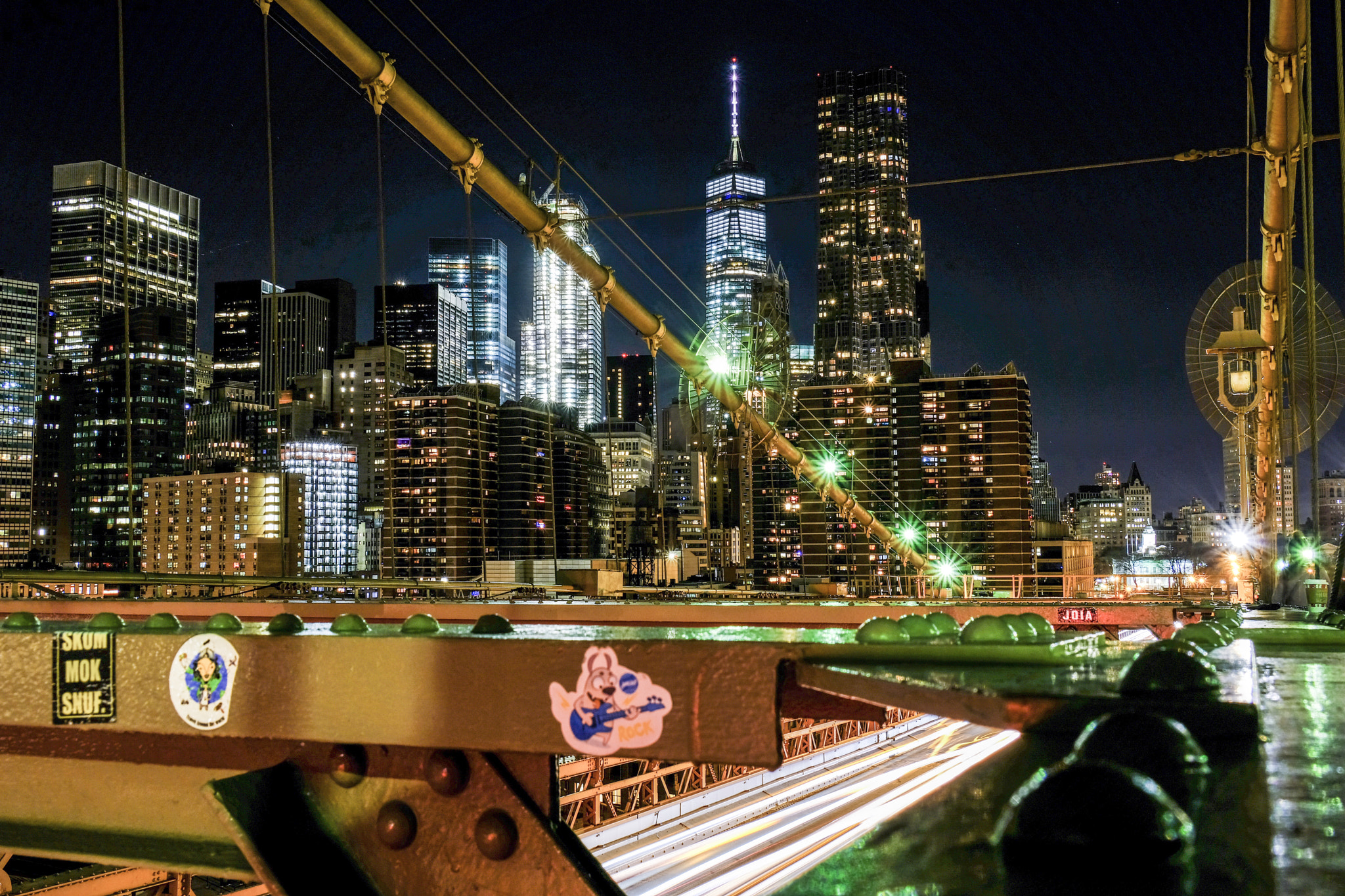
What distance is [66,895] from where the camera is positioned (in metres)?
16.1

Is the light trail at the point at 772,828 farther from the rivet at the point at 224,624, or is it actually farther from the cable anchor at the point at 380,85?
the cable anchor at the point at 380,85

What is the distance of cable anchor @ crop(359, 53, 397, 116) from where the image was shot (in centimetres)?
1505

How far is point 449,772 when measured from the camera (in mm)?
4984

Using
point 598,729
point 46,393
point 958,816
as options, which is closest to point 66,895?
point 598,729

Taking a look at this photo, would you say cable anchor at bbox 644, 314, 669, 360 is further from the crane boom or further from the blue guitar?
the blue guitar

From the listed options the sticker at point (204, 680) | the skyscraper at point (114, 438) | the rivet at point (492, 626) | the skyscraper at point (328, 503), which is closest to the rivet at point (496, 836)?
the rivet at point (492, 626)

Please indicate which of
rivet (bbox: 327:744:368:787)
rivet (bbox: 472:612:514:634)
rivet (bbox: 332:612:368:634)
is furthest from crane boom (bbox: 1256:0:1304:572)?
rivet (bbox: 327:744:368:787)

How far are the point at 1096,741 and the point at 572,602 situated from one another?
17.9 meters

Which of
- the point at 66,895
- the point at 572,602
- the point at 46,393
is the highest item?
the point at 46,393

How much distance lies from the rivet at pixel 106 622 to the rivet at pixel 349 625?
1260 mm

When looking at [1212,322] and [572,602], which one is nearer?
[572,602]

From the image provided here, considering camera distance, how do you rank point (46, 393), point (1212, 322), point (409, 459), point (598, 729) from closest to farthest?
point (598, 729), point (1212, 322), point (409, 459), point (46, 393)

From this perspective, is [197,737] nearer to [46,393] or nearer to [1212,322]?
[1212,322]

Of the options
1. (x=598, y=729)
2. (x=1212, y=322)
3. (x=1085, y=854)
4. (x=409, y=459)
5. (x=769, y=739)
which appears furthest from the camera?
(x=409, y=459)
